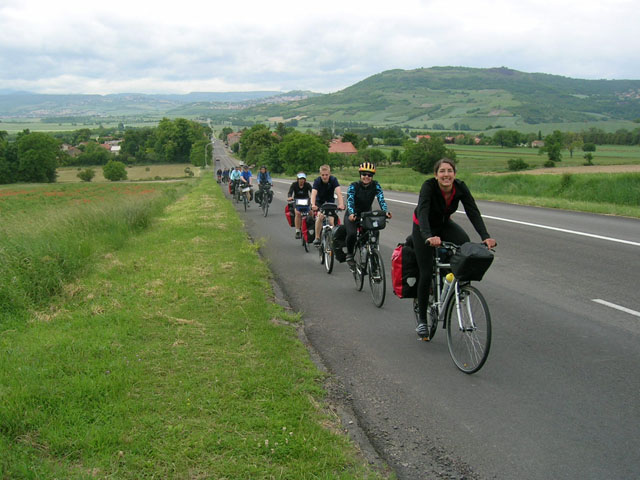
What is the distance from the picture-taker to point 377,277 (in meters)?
7.19

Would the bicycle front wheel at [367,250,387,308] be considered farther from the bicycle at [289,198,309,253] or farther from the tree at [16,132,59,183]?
the tree at [16,132,59,183]

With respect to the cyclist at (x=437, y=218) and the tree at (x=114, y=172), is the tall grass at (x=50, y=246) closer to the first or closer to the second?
the cyclist at (x=437, y=218)

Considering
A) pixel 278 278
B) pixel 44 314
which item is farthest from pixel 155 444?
pixel 278 278

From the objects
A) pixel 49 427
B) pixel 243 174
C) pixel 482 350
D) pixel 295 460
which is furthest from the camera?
pixel 243 174

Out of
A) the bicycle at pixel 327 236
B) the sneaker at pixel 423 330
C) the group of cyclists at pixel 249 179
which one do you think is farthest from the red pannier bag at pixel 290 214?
the sneaker at pixel 423 330

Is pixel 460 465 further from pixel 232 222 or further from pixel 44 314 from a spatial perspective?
pixel 232 222

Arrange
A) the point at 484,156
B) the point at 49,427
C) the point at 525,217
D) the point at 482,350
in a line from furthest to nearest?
the point at 484,156 < the point at 525,217 < the point at 482,350 < the point at 49,427

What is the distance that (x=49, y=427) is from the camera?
3557 millimetres

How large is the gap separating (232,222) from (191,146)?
129050mm

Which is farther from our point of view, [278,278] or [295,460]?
[278,278]

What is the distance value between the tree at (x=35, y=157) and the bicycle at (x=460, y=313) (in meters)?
104

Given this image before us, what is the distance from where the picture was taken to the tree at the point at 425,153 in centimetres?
8056

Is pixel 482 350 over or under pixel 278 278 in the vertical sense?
over

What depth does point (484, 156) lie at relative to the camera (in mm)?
87562
